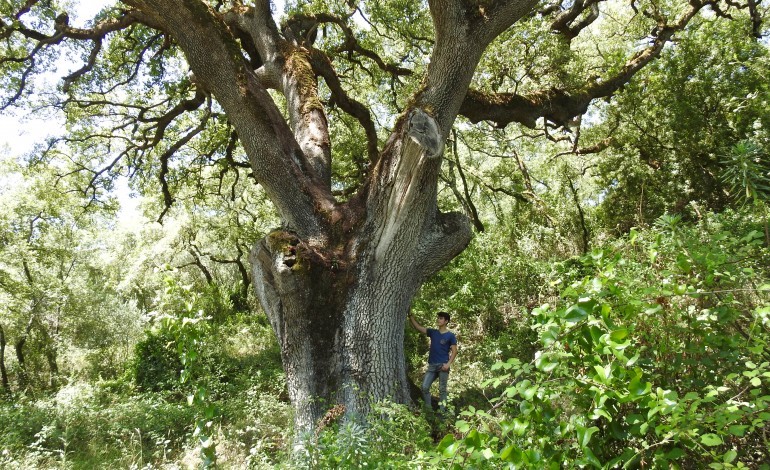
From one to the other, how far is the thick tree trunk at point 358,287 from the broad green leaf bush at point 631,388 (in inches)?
94.4

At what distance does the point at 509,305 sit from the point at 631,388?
7102 millimetres

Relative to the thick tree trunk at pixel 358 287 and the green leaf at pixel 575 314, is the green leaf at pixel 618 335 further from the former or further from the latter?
the thick tree trunk at pixel 358 287

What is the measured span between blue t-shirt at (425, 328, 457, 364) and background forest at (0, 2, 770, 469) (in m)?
0.64

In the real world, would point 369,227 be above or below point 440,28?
below

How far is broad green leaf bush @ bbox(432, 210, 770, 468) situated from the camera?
163 centimetres

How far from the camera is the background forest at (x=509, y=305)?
6.07ft

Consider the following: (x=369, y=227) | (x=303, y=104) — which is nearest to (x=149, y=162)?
(x=303, y=104)

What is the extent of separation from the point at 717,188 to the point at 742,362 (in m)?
10.8

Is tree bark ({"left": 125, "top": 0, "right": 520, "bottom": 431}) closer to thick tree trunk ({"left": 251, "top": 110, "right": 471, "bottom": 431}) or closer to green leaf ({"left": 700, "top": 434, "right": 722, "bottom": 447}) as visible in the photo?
thick tree trunk ({"left": 251, "top": 110, "right": 471, "bottom": 431})

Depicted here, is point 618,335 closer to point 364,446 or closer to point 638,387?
point 638,387

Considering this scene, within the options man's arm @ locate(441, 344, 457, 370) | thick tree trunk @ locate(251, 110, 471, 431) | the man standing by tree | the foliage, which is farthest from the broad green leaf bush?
the man standing by tree

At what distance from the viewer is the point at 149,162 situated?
1070 centimetres

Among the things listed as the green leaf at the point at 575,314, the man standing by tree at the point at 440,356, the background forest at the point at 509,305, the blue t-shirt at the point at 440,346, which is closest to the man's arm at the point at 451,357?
the man standing by tree at the point at 440,356

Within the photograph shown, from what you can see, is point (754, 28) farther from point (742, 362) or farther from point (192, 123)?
point (192, 123)
